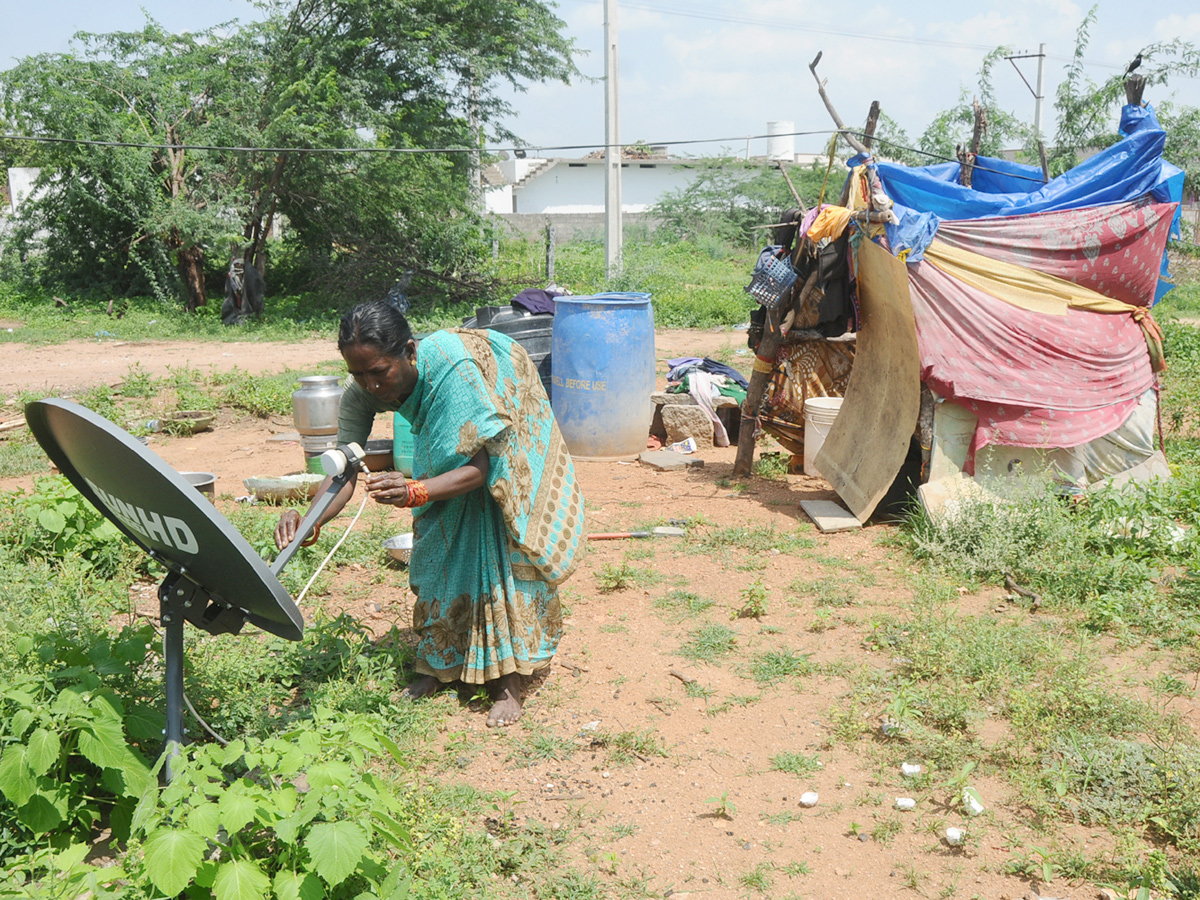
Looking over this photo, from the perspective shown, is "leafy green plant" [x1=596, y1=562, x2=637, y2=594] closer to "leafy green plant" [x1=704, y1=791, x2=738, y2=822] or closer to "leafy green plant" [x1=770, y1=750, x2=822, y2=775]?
"leafy green plant" [x1=770, y1=750, x2=822, y2=775]

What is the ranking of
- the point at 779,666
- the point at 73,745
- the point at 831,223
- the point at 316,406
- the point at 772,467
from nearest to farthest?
1. the point at 73,745
2. the point at 779,666
3. the point at 831,223
4. the point at 316,406
5. the point at 772,467

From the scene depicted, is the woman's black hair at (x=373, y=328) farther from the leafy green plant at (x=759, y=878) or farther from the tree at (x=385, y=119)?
the tree at (x=385, y=119)

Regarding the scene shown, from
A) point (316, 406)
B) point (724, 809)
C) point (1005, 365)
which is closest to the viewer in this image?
point (724, 809)

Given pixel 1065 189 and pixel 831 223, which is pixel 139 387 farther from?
pixel 1065 189

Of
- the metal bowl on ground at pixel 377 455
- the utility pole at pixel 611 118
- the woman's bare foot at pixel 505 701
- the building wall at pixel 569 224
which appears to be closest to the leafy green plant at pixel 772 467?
the woman's bare foot at pixel 505 701

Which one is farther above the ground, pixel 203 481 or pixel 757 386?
pixel 757 386

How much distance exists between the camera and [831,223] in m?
5.36

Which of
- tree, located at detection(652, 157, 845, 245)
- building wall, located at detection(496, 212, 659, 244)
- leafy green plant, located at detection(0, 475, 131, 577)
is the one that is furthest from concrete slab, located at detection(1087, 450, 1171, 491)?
building wall, located at detection(496, 212, 659, 244)

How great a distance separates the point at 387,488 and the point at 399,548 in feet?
7.08

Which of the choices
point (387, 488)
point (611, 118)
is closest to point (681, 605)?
point (387, 488)

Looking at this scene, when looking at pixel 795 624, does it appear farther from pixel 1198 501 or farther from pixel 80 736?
pixel 80 736

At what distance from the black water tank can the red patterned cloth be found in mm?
3418

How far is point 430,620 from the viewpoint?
10.8 ft

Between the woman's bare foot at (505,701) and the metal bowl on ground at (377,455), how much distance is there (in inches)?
35.3
